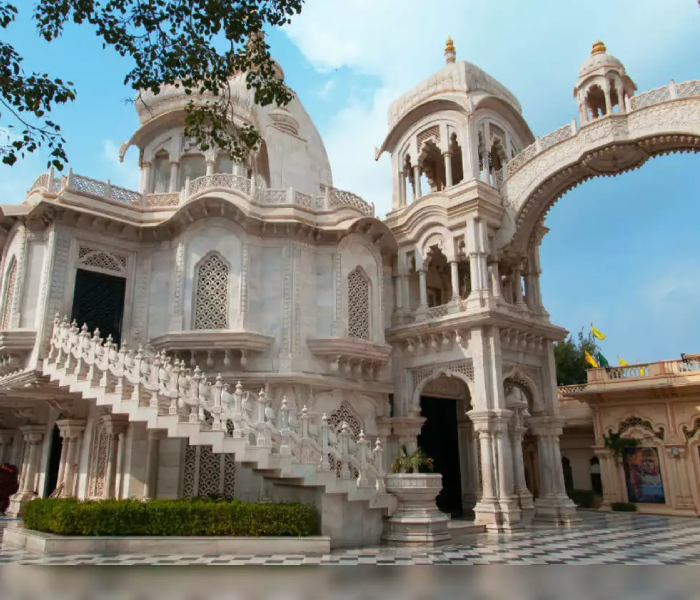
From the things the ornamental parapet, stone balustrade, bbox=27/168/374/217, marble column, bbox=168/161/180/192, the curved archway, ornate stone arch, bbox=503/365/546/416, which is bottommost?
ornate stone arch, bbox=503/365/546/416

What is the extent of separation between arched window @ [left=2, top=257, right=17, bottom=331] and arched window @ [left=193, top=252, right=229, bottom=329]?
14.0ft

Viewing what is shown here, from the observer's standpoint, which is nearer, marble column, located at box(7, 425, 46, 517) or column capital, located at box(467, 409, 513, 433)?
column capital, located at box(467, 409, 513, 433)

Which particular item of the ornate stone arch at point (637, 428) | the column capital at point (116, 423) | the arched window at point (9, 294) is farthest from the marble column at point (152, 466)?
the ornate stone arch at point (637, 428)

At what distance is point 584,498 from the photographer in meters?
22.9

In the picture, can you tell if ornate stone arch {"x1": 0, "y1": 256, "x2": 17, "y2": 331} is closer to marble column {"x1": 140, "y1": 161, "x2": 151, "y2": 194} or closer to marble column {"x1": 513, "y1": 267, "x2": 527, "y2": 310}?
marble column {"x1": 140, "y1": 161, "x2": 151, "y2": 194}

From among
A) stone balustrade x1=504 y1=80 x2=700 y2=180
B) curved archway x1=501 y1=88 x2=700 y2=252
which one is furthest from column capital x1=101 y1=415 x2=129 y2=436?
stone balustrade x1=504 y1=80 x2=700 y2=180

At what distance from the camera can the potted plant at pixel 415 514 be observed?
1179cm

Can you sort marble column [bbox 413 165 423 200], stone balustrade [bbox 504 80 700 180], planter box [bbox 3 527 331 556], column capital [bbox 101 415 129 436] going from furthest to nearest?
marble column [bbox 413 165 423 200], stone balustrade [bbox 504 80 700 180], column capital [bbox 101 415 129 436], planter box [bbox 3 527 331 556]

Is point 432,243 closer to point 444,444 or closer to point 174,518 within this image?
point 444,444

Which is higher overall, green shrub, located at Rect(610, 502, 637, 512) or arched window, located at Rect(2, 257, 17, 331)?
arched window, located at Rect(2, 257, 17, 331)

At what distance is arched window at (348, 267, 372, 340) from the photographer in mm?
16391

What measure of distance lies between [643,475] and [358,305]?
12669 mm

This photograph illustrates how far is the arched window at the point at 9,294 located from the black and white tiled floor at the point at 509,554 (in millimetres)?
5992

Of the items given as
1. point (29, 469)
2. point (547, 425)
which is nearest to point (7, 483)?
point (29, 469)
